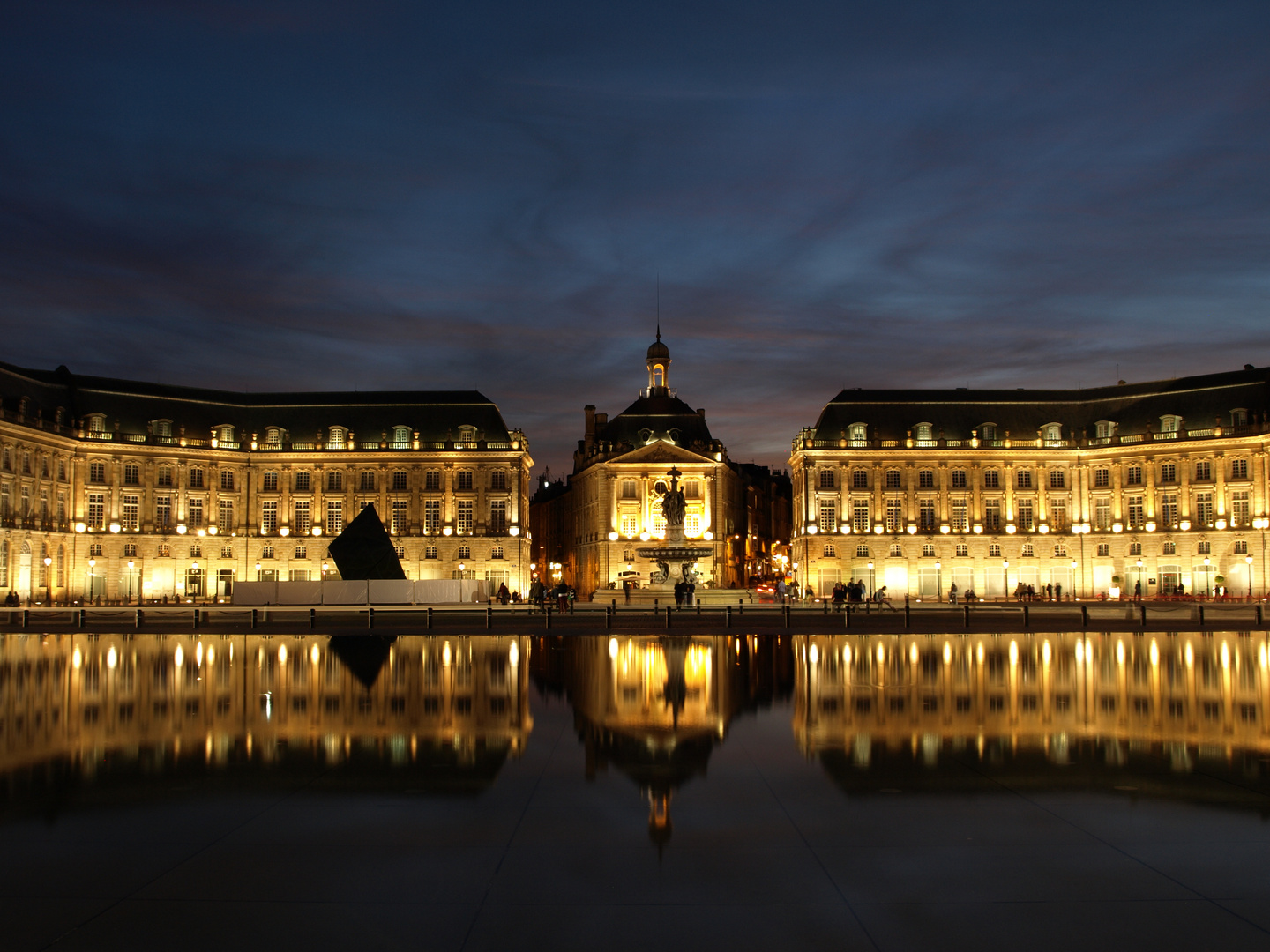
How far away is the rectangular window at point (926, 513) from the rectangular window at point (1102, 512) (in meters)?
14.6

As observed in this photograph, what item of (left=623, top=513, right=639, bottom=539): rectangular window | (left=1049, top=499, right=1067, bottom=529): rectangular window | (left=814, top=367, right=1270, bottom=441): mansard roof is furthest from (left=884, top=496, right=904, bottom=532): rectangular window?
(left=623, top=513, right=639, bottom=539): rectangular window

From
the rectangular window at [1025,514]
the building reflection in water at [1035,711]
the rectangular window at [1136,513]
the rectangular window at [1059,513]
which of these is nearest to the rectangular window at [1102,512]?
the rectangular window at [1136,513]

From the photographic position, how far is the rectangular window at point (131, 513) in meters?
98.8

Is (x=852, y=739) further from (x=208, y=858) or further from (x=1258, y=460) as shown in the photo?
(x=1258, y=460)

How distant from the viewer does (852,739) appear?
51.8 feet

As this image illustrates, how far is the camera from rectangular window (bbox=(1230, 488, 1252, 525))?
97.5 meters

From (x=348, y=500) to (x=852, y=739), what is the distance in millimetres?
93873

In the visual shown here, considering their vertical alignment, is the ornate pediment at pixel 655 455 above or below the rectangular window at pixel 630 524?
above

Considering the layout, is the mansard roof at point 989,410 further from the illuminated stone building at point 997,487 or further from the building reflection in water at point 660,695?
the building reflection in water at point 660,695

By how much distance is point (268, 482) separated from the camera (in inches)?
4158

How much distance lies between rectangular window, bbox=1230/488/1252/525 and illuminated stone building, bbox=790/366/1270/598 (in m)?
4.05

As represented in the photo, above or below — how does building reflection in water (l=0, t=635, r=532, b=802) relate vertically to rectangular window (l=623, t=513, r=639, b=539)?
below

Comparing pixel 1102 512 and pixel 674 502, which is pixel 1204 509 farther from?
pixel 674 502

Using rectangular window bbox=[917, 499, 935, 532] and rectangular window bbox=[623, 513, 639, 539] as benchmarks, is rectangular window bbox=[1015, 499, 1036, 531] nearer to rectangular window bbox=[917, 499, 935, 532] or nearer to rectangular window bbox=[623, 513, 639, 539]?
rectangular window bbox=[917, 499, 935, 532]
